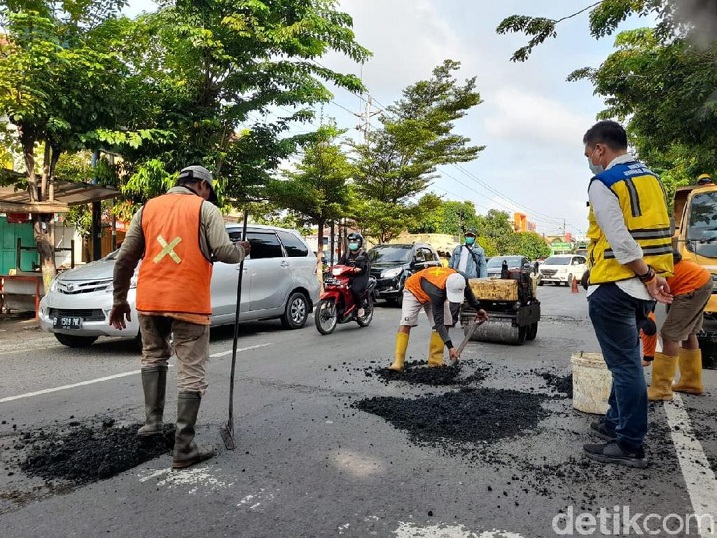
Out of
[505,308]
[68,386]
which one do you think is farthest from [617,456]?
[68,386]

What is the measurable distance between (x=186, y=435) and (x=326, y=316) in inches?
242

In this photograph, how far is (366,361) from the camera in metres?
6.90

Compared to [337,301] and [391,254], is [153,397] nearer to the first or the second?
[337,301]

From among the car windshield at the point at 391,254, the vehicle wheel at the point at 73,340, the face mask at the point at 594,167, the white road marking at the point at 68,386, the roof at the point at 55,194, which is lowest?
the white road marking at the point at 68,386

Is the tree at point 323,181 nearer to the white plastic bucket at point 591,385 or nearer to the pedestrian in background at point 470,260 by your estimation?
the pedestrian in background at point 470,260

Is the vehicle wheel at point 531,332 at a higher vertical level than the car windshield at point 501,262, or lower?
lower

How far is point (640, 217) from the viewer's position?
11.3ft

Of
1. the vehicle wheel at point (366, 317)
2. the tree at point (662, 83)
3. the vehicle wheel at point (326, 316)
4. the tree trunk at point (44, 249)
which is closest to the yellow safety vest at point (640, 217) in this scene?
the tree at point (662, 83)

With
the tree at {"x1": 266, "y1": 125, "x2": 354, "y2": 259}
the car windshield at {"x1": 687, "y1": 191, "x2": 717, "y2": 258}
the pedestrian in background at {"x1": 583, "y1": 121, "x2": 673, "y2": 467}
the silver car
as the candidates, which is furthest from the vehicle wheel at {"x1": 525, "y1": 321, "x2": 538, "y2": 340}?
the tree at {"x1": 266, "y1": 125, "x2": 354, "y2": 259}

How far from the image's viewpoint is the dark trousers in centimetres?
335

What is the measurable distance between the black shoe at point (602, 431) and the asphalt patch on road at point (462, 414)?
46 centimetres

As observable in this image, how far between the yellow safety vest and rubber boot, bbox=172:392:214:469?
9.30 ft

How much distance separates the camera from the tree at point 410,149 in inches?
891

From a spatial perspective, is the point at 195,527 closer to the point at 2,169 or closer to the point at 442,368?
the point at 442,368
